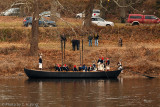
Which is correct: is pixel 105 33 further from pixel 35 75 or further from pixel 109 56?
pixel 35 75

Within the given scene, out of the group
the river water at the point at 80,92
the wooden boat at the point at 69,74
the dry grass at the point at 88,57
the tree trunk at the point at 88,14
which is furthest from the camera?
the tree trunk at the point at 88,14

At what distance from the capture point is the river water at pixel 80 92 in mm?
37562

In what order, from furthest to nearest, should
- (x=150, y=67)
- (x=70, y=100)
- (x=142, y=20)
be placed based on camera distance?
(x=142, y=20)
(x=150, y=67)
(x=70, y=100)

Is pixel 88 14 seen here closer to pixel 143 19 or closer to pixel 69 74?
pixel 143 19

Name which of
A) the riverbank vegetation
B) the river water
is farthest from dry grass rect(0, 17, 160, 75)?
the river water

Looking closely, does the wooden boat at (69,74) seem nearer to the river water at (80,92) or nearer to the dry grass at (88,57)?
the river water at (80,92)

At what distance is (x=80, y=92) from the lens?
42531mm

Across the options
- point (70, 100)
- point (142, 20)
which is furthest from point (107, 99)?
point (142, 20)

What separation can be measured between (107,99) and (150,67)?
15.1 metres

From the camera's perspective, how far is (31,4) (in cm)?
5700

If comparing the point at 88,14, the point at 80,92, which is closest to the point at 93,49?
the point at 88,14

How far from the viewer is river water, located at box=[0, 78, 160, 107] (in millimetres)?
37562

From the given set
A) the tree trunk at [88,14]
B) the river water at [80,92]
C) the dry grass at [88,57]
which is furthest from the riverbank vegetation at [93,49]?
the river water at [80,92]

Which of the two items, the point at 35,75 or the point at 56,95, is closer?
the point at 56,95
